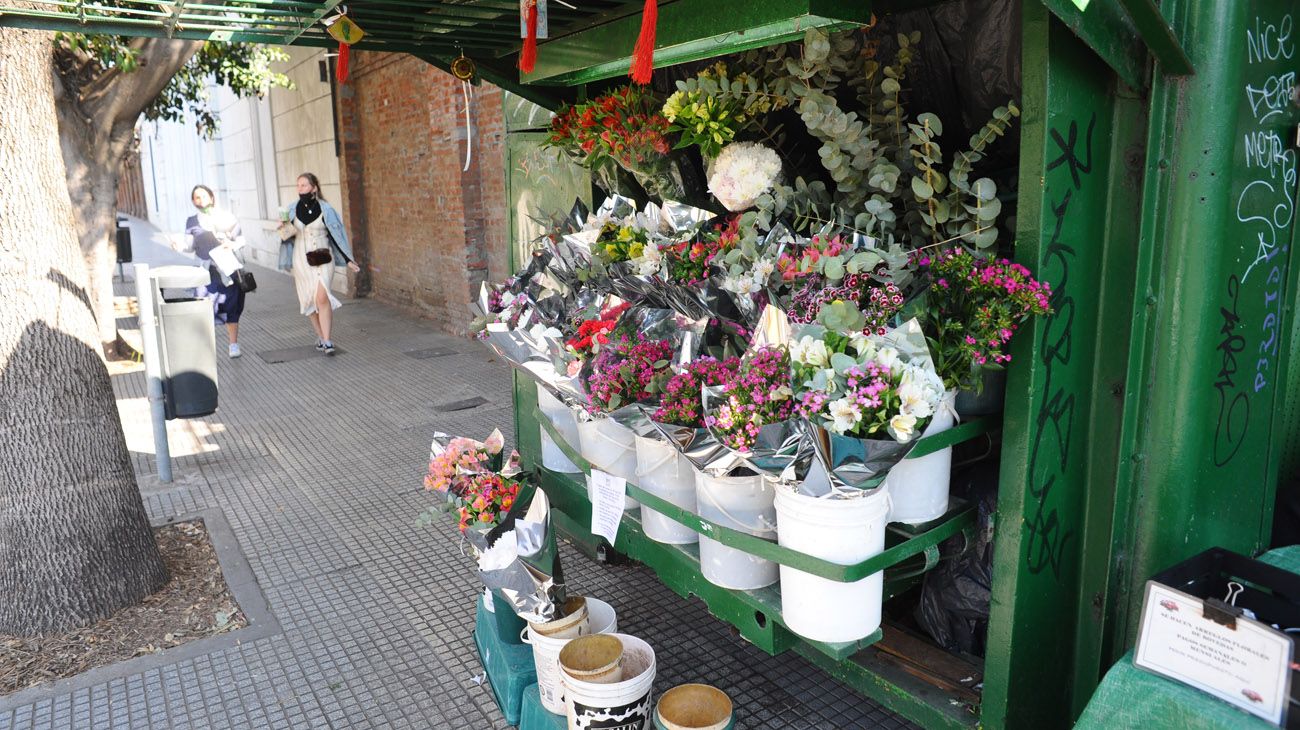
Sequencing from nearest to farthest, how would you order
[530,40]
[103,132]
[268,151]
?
1. [530,40]
2. [103,132]
3. [268,151]

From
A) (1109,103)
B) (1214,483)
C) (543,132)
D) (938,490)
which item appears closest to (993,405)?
(938,490)

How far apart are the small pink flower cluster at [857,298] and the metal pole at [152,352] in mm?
4096

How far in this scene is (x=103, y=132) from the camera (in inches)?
304

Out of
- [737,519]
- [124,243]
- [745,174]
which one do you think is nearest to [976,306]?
[737,519]

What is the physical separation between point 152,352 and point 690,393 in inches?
160

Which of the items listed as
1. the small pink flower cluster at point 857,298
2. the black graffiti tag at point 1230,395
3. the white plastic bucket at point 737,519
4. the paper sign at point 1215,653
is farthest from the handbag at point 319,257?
the paper sign at point 1215,653

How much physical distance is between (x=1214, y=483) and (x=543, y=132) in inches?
113

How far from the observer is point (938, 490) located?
228cm

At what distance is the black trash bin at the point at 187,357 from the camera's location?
198 inches

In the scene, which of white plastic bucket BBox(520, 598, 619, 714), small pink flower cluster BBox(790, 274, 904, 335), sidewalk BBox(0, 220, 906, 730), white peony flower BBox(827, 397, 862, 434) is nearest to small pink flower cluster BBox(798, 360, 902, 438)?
white peony flower BBox(827, 397, 862, 434)

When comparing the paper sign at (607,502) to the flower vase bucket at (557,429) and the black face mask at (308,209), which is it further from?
the black face mask at (308,209)

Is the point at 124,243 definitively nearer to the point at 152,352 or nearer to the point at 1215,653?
the point at 152,352

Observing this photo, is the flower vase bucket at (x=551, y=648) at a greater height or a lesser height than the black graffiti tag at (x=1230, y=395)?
lesser

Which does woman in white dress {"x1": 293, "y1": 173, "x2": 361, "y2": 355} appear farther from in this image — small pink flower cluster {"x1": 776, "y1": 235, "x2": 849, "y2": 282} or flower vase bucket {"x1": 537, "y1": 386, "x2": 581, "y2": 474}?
small pink flower cluster {"x1": 776, "y1": 235, "x2": 849, "y2": 282}
